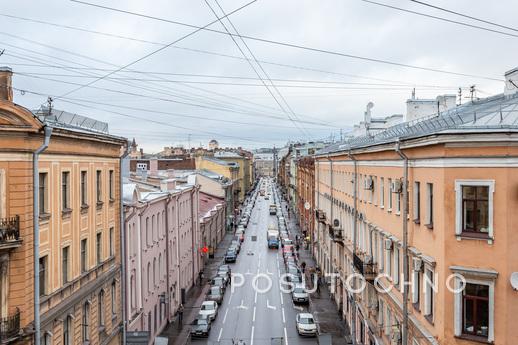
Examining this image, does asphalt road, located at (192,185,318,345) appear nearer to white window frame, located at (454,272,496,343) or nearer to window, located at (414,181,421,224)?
window, located at (414,181,421,224)

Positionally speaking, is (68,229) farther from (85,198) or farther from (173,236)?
(173,236)

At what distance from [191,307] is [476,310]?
2729cm

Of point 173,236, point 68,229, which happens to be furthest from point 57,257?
point 173,236

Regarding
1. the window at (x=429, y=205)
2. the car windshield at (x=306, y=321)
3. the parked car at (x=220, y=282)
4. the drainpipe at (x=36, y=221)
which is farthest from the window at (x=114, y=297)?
the parked car at (x=220, y=282)

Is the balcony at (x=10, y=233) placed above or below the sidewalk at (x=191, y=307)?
above

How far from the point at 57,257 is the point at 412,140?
11.0 meters

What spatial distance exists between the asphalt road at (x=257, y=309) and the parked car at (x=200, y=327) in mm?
335

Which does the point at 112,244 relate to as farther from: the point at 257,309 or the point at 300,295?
the point at 300,295

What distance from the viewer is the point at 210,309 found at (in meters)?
36.4

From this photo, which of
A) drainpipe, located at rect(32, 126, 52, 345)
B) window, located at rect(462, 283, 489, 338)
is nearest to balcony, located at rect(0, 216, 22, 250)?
drainpipe, located at rect(32, 126, 52, 345)

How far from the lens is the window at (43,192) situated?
16.4 meters

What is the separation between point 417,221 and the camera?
17500 millimetres

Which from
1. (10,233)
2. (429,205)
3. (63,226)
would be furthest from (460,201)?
(63,226)

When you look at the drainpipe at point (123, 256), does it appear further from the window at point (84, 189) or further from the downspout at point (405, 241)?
the downspout at point (405, 241)
